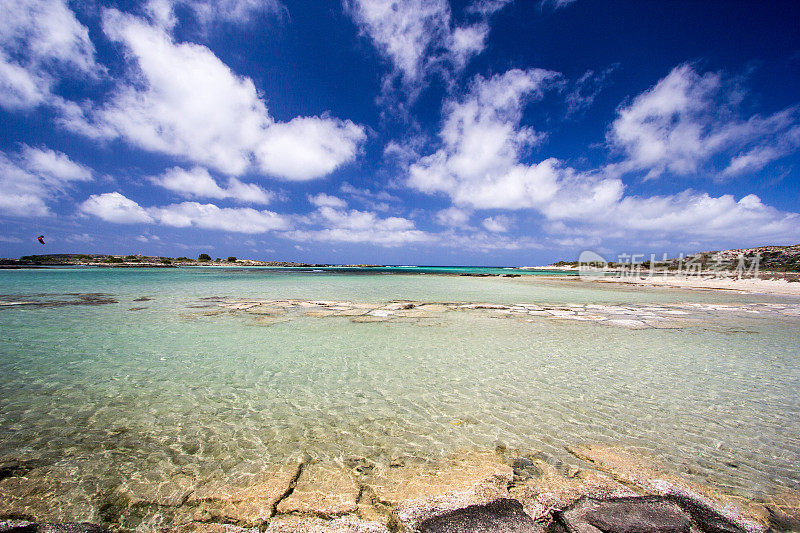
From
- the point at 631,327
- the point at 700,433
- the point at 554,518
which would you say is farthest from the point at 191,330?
the point at 631,327

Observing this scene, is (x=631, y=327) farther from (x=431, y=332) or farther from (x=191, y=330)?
(x=191, y=330)

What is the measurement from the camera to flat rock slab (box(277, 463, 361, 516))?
7.72 feet

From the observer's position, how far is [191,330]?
830 centimetres

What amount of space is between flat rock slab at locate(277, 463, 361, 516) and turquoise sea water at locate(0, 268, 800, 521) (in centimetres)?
27

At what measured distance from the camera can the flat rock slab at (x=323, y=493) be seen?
2.35 m

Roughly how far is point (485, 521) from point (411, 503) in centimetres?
56

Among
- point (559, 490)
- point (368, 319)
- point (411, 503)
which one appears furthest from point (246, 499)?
point (368, 319)

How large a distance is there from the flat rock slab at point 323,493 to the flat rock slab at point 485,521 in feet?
2.12

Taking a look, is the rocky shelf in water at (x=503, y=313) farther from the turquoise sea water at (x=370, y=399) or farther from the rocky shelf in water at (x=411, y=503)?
the rocky shelf in water at (x=411, y=503)

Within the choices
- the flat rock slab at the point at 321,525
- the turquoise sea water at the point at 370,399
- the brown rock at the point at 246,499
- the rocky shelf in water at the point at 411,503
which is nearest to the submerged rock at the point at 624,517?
the rocky shelf in water at the point at 411,503

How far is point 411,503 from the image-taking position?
2.43m

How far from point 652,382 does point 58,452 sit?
7.88 m

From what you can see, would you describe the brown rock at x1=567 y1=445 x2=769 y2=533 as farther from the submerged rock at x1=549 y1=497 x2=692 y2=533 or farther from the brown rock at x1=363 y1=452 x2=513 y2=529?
the brown rock at x1=363 y1=452 x2=513 y2=529

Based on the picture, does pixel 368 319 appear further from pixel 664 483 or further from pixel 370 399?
pixel 664 483
